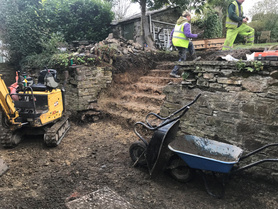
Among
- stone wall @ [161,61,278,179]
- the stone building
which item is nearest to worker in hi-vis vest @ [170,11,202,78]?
stone wall @ [161,61,278,179]

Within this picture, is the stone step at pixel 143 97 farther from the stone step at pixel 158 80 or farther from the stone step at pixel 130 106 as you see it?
the stone step at pixel 158 80

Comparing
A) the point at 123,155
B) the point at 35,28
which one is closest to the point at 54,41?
the point at 35,28

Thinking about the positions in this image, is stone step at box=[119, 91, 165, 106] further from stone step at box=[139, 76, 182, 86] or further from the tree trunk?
the tree trunk

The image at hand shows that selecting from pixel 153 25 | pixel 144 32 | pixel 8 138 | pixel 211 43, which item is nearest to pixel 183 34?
pixel 211 43

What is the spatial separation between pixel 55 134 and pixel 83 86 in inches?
103

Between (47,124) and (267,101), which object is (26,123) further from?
(267,101)

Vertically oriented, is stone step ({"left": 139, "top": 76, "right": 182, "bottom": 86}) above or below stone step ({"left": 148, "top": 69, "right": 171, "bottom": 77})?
below

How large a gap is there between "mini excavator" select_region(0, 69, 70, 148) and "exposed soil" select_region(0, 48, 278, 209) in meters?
0.34

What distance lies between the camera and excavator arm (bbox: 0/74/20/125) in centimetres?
428

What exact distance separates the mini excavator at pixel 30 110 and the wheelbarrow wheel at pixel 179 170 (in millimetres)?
2790

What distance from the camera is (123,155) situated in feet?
15.0

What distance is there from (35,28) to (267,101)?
10.3 m

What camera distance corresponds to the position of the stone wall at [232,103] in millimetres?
3301

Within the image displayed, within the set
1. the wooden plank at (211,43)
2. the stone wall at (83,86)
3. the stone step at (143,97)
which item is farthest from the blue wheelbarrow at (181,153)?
the wooden plank at (211,43)
